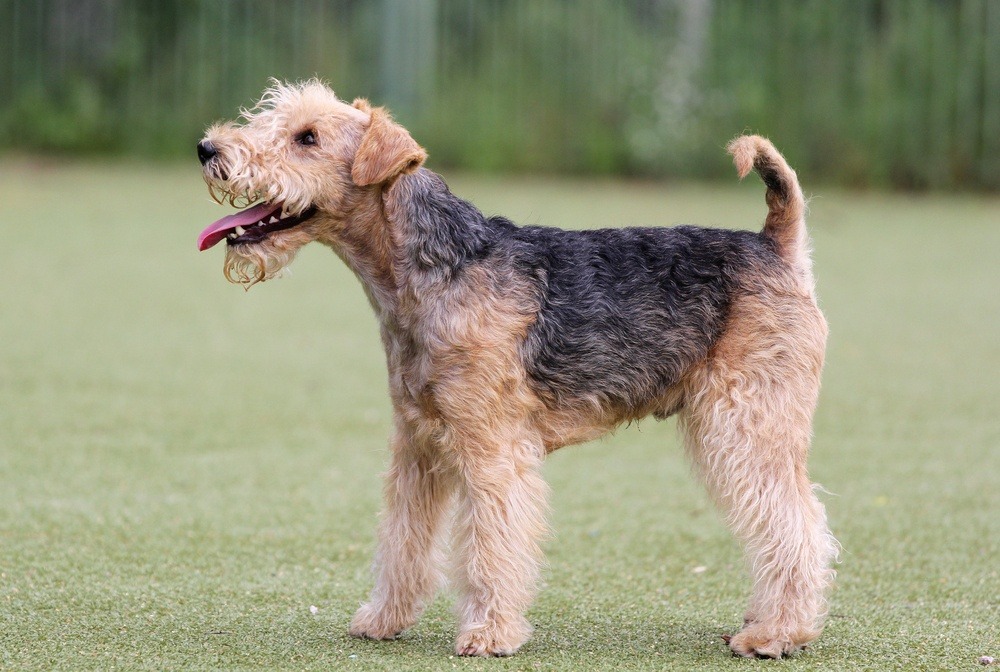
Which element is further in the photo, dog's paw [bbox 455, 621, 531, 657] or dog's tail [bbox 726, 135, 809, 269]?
dog's tail [bbox 726, 135, 809, 269]

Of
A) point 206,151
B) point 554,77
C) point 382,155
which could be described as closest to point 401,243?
point 382,155

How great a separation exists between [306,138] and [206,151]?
0.33 metres

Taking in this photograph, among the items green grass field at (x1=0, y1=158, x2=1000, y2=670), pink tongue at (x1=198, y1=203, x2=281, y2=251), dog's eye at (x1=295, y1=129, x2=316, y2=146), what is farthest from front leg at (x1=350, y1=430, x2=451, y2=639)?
dog's eye at (x1=295, y1=129, x2=316, y2=146)

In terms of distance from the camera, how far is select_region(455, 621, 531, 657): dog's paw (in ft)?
12.7

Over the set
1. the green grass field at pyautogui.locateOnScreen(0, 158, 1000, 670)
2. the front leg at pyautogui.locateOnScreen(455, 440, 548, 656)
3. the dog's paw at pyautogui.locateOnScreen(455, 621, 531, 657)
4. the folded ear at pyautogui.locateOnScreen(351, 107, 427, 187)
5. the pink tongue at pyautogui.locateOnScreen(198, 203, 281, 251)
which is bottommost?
the green grass field at pyautogui.locateOnScreen(0, 158, 1000, 670)

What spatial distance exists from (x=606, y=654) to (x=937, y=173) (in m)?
13.9

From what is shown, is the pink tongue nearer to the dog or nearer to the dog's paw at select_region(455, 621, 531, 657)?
the dog

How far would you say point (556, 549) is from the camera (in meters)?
5.23

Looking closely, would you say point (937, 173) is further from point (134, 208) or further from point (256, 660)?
point (256, 660)

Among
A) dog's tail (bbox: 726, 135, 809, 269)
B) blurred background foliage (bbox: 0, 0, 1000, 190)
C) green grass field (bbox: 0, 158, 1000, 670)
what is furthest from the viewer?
blurred background foliage (bbox: 0, 0, 1000, 190)

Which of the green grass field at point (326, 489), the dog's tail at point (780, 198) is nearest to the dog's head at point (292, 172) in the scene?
the dog's tail at point (780, 198)

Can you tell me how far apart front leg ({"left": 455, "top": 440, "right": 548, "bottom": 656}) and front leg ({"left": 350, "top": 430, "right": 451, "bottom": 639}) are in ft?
0.78

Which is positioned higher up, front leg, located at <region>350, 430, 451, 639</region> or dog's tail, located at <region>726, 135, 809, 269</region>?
dog's tail, located at <region>726, 135, 809, 269</region>

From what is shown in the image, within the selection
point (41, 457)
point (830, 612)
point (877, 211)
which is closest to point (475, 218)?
point (830, 612)
